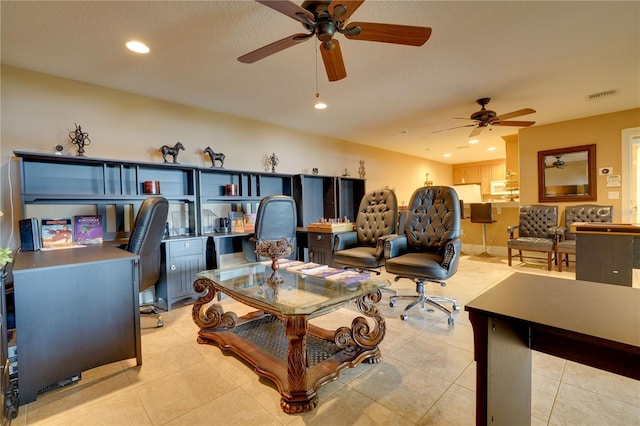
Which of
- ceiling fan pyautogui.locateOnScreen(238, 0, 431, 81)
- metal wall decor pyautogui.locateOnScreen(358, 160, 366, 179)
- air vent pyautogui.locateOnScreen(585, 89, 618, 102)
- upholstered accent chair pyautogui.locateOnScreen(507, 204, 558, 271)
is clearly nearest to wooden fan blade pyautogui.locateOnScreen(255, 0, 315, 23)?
ceiling fan pyautogui.locateOnScreen(238, 0, 431, 81)

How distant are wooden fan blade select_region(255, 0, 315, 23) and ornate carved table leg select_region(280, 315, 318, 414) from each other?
1.61 meters

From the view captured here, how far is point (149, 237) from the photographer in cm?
231

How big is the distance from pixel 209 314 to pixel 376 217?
7.09 feet

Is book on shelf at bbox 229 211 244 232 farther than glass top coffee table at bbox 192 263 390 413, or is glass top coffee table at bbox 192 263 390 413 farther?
book on shelf at bbox 229 211 244 232

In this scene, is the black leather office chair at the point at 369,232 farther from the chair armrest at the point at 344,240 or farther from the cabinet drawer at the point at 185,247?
the cabinet drawer at the point at 185,247

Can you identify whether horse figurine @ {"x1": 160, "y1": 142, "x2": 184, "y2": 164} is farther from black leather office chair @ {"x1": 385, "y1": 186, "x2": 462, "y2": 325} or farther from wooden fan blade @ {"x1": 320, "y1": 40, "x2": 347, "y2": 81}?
black leather office chair @ {"x1": 385, "y1": 186, "x2": 462, "y2": 325}

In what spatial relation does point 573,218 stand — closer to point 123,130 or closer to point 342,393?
point 342,393

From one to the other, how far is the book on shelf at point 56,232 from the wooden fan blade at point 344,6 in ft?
9.62

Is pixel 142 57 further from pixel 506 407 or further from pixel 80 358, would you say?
pixel 506 407

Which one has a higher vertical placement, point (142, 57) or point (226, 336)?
point (142, 57)

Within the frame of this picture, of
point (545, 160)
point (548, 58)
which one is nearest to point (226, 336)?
point (548, 58)

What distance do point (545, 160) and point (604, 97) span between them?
152 cm

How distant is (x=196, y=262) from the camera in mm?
3201

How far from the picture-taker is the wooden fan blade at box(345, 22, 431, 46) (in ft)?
5.54
